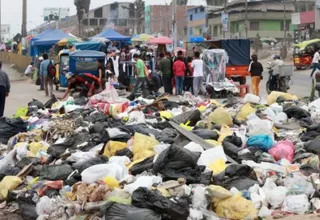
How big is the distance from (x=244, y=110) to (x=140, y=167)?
453 centimetres

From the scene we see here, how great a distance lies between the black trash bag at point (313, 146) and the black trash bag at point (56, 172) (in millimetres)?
3298

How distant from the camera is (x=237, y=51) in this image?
26.3 meters

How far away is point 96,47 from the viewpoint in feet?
92.8

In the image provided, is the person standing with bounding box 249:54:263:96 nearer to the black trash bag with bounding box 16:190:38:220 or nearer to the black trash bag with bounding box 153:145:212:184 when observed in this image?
the black trash bag with bounding box 153:145:212:184

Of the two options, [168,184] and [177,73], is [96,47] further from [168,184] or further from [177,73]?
[168,184]

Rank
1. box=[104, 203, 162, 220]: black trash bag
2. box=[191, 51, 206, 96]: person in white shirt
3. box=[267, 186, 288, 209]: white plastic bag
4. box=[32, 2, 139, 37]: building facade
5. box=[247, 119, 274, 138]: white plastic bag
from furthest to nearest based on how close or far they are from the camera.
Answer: box=[32, 2, 139, 37]: building facade
box=[191, 51, 206, 96]: person in white shirt
box=[247, 119, 274, 138]: white plastic bag
box=[267, 186, 288, 209]: white plastic bag
box=[104, 203, 162, 220]: black trash bag

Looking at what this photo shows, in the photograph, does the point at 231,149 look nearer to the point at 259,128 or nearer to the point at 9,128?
the point at 259,128

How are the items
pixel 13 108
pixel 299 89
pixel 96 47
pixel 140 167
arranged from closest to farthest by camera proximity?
1. pixel 140 167
2. pixel 13 108
3. pixel 299 89
4. pixel 96 47

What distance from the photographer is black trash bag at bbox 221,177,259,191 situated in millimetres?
7273

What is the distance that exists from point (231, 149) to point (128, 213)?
108 inches

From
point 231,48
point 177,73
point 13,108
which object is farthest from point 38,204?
point 231,48

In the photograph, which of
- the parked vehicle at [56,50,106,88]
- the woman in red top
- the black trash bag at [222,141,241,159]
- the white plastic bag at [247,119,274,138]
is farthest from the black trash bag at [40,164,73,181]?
the parked vehicle at [56,50,106,88]

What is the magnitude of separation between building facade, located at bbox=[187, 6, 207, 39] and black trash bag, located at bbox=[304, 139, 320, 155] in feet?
250

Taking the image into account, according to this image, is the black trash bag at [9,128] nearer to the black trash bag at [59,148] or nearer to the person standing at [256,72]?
the black trash bag at [59,148]
